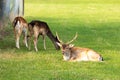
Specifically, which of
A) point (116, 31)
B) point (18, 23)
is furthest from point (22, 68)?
point (116, 31)

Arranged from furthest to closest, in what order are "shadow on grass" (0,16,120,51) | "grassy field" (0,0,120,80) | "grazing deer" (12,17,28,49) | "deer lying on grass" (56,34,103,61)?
"shadow on grass" (0,16,120,51) < "grazing deer" (12,17,28,49) < "deer lying on grass" (56,34,103,61) < "grassy field" (0,0,120,80)

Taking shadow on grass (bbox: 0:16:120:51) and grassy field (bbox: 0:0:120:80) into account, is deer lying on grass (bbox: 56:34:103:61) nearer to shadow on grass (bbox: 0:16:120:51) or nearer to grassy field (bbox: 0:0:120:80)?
grassy field (bbox: 0:0:120:80)

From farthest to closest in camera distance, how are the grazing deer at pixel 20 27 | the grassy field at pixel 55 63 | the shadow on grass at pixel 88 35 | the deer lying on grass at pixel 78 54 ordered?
the shadow on grass at pixel 88 35, the grazing deer at pixel 20 27, the deer lying on grass at pixel 78 54, the grassy field at pixel 55 63

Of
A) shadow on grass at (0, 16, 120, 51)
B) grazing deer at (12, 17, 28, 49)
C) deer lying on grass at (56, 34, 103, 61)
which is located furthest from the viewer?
shadow on grass at (0, 16, 120, 51)

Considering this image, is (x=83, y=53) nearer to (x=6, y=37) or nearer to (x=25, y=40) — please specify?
(x=25, y=40)

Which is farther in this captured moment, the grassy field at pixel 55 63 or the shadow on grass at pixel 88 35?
the shadow on grass at pixel 88 35

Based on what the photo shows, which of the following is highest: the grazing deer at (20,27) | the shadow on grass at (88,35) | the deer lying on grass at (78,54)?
the deer lying on grass at (78,54)

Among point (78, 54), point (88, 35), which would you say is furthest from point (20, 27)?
point (88, 35)

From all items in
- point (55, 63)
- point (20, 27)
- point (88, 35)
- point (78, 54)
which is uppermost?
point (78, 54)

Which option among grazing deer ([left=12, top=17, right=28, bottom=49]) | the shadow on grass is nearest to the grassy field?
the shadow on grass

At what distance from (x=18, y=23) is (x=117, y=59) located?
14.6ft

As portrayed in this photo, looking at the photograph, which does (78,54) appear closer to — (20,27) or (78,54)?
(78,54)

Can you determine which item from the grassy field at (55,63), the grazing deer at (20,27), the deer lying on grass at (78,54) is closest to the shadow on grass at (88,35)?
the grassy field at (55,63)

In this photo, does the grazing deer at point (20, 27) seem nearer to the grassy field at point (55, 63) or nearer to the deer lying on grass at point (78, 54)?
the grassy field at point (55, 63)
